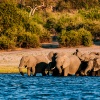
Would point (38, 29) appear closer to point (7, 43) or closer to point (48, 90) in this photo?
point (7, 43)

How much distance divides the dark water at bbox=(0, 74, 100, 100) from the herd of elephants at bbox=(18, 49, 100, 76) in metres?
4.35

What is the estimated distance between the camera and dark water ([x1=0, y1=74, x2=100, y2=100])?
22.0 meters

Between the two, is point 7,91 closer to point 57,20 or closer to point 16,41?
point 16,41

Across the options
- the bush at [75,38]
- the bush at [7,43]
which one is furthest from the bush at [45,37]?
the bush at [7,43]

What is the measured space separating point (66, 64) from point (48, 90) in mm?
9393

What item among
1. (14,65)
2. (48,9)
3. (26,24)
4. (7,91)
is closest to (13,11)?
(26,24)

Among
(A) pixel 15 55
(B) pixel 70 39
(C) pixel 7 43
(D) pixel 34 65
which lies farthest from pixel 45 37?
(D) pixel 34 65

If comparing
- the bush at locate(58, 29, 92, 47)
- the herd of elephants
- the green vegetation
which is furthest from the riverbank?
the herd of elephants

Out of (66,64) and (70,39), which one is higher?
(70,39)

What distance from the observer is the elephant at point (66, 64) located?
33.7m

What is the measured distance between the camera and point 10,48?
51.0 metres

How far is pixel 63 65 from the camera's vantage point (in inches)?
1332

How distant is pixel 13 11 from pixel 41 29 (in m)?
2.94

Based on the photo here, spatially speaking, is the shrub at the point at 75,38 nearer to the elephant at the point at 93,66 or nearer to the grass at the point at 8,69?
the grass at the point at 8,69
